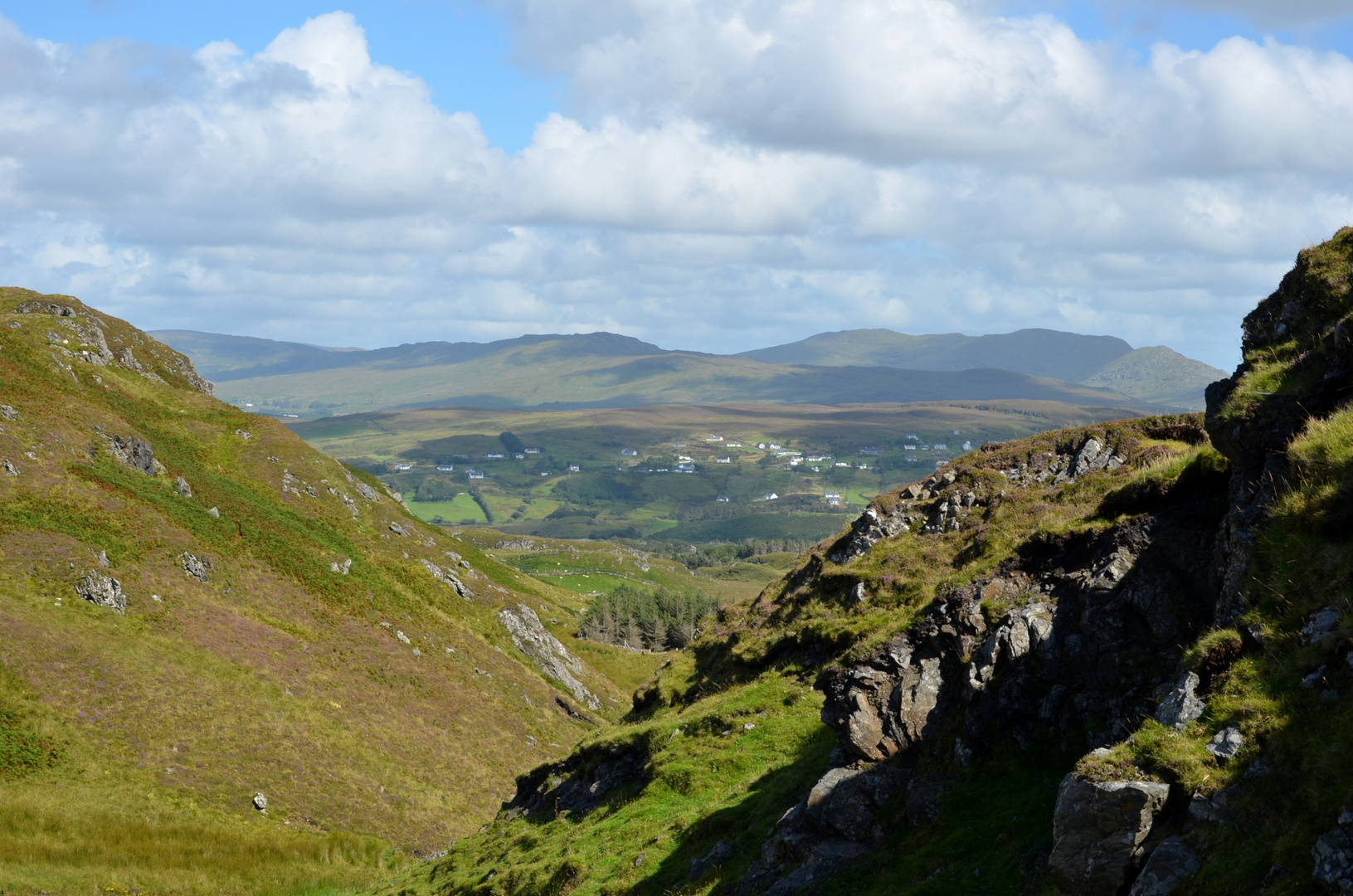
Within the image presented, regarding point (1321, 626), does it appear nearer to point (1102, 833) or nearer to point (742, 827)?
point (1102, 833)

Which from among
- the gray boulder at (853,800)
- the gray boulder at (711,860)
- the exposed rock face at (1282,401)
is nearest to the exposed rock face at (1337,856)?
the exposed rock face at (1282,401)

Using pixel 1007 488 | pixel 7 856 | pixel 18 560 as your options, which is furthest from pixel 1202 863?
pixel 18 560

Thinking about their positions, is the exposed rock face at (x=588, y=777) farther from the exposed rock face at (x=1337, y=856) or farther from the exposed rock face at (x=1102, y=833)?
the exposed rock face at (x=1337, y=856)

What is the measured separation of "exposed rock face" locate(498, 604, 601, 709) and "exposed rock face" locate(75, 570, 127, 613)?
1782 inches

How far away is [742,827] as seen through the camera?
2712 centimetres

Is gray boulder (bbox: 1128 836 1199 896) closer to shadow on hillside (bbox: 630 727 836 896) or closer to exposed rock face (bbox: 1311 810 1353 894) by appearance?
exposed rock face (bbox: 1311 810 1353 894)

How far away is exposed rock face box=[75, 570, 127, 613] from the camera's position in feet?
220

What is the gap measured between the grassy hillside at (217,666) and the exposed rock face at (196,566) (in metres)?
0.31

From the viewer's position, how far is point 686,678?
46.7 meters

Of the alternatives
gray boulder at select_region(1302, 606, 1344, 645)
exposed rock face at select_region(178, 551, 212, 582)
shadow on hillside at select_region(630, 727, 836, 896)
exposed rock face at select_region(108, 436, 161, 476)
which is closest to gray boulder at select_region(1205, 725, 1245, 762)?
gray boulder at select_region(1302, 606, 1344, 645)

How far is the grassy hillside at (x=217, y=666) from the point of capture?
51.5m

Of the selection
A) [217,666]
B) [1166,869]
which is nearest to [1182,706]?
[1166,869]

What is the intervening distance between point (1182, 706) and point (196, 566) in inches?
3132

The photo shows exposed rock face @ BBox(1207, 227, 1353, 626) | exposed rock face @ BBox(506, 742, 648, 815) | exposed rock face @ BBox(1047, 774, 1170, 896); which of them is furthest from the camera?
exposed rock face @ BBox(506, 742, 648, 815)
